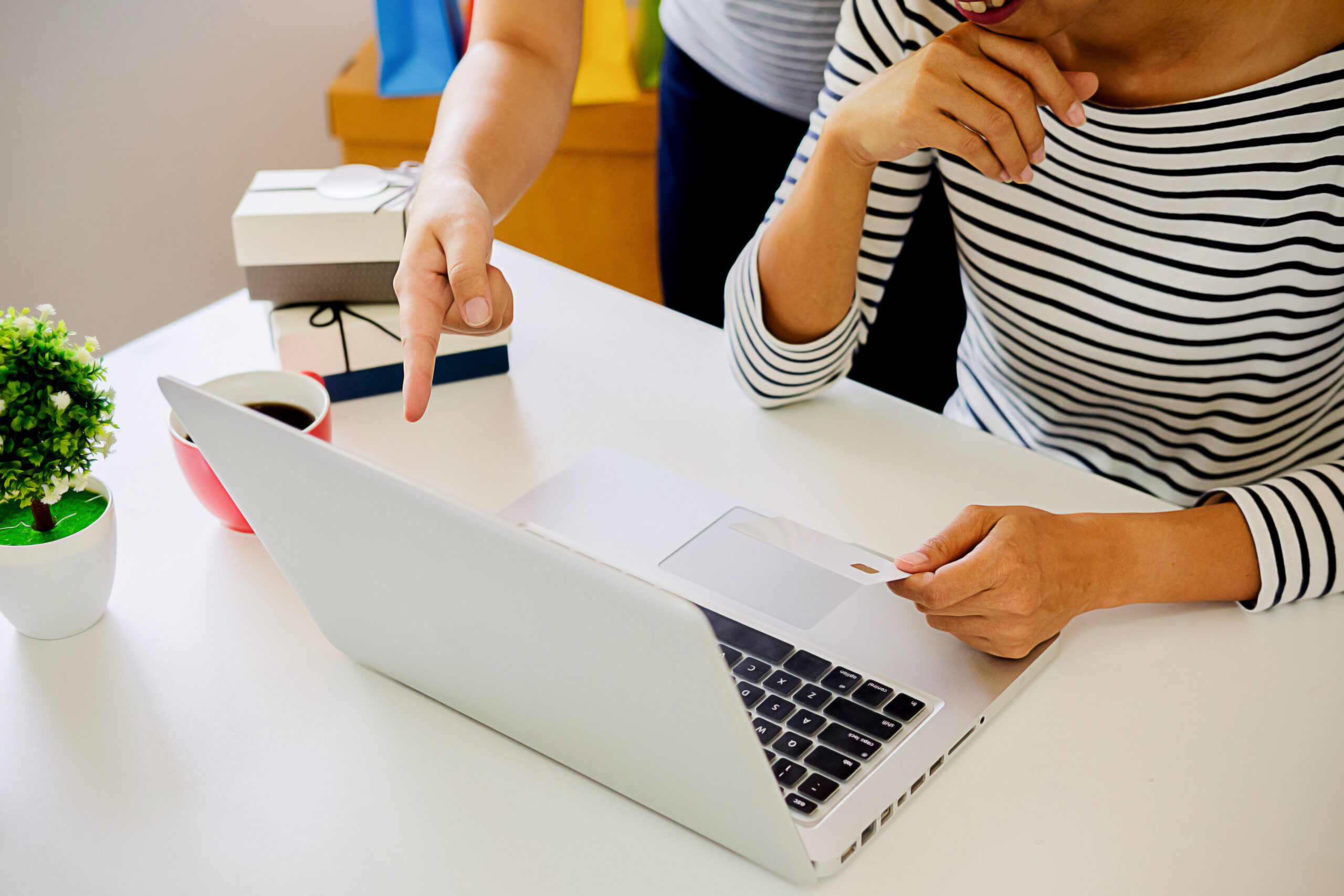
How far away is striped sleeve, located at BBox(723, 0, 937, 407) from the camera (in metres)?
0.88

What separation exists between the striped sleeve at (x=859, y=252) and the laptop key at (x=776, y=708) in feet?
1.07

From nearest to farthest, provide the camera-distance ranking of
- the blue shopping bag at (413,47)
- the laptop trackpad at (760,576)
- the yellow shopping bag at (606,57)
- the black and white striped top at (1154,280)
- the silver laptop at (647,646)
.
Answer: the silver laptop at (647,646)
the laptop trackpad at (760,576)
the black and white striped top at (1154,280)
the blue shopping bag at (413,47)
the yellow shopping bag at (606,57)

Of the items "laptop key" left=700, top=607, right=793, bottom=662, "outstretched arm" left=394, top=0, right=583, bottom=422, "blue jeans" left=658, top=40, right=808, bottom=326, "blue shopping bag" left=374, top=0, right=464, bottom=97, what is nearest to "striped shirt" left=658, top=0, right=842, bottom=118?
"blue jeans" left=658, top=40, right=808, bottom=326

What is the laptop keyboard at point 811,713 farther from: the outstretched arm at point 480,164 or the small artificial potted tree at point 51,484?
the small artificial potted tree at point 51,484

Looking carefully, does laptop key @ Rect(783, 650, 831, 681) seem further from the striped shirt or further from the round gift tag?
the striped shirt

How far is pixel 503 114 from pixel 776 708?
59 centimetres

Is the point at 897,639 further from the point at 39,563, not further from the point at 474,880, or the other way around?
the point at 39,563

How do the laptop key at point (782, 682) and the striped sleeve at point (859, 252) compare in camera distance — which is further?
the striped sleeve at point (859, 252)

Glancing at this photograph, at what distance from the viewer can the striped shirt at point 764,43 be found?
1225 millimetres

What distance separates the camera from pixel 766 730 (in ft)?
1.94

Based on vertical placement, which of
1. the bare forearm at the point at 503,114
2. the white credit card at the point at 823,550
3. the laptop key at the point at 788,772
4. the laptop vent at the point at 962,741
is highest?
the bare forearm at the point at 503,114

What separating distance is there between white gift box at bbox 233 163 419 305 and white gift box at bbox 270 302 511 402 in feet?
0.05

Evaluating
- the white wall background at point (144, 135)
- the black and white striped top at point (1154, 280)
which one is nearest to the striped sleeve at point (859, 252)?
the black and white striped top at point (1154, 280)

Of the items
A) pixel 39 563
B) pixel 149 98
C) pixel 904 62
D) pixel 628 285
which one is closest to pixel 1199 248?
pixel 904 62
